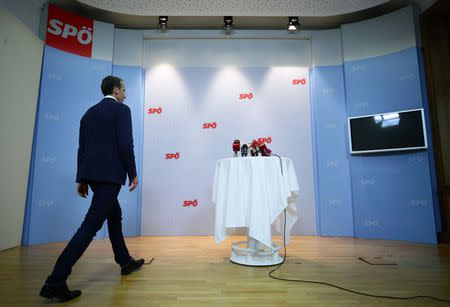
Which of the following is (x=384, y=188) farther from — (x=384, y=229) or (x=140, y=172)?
(x=140, y=172)

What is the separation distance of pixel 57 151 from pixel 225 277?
2625 millimetres

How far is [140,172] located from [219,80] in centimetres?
177

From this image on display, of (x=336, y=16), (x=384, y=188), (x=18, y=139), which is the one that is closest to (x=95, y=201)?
(x=18, y=139)

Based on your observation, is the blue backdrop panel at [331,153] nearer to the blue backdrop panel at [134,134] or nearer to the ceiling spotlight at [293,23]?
the ceiling spotlight at [293,23]

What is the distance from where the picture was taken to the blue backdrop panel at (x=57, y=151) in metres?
3.07

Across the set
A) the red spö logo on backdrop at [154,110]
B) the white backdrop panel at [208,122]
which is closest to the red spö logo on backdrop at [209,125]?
the white backdrop panel at [208,122]

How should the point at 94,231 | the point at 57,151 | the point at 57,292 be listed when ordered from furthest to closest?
the point at 57,151 → the point at 94,231 → the point at 57,292

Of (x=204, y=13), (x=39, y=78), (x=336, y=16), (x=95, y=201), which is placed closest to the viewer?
(x=95, y=201)

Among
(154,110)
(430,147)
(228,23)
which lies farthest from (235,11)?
(430,147)

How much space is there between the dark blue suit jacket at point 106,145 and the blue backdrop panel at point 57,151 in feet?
5.82

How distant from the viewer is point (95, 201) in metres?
1.63

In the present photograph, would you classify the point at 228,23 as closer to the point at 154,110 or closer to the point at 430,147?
the point at 154,110

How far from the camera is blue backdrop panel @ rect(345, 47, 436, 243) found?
3.19 metres

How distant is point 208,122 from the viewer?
151 inches
